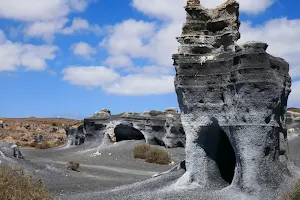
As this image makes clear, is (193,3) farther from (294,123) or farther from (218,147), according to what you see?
(294,123)

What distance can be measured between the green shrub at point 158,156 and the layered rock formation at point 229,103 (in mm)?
13783

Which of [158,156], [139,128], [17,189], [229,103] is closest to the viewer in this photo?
[17,189]

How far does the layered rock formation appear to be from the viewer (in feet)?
34.3

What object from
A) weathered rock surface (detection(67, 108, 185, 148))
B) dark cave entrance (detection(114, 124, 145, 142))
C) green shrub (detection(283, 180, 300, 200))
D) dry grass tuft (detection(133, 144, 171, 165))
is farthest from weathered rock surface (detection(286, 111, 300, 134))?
green shrub (detection(283, 180, 300, 200))

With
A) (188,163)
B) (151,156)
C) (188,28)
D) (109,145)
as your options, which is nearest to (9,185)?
(188,163)

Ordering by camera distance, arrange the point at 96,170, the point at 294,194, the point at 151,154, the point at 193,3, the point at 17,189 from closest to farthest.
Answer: the point at 294,194 → the point at 17,189 → the point at 193,3 → the point at 96,170 → the point at 151,154

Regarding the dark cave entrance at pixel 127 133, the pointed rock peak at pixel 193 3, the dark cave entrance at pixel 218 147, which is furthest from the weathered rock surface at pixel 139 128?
the dark cave entrance at pixel 218 147

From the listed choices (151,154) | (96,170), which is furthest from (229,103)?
(151,154)

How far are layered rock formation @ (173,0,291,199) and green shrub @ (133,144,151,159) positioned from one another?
15.7 metres

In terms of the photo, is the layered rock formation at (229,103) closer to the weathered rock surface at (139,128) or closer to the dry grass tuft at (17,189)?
the dry grass tuft at (17,189)

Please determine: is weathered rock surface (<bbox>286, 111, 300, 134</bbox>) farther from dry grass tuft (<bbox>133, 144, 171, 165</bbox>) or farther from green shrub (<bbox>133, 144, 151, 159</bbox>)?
Answer: green shrub (<bbox>133, 144, 151, 159</bbox>)

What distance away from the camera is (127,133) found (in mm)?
34375

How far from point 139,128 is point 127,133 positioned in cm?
219

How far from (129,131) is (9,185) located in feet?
79.3
